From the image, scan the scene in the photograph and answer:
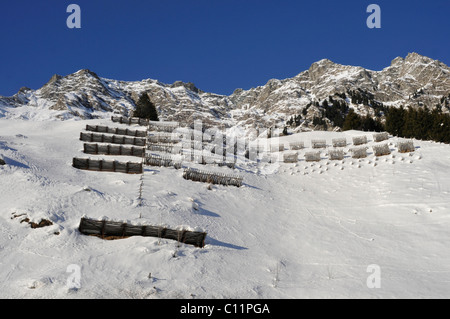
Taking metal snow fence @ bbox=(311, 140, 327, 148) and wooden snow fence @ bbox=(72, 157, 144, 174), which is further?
metal snow fence @ bbox=(311, 140, 327, 148)

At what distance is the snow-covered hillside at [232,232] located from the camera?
11.0 metres

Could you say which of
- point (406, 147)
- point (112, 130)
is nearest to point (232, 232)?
point (406, 147)

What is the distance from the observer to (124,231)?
13977mm

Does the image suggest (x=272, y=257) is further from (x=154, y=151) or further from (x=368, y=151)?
(x=368, y=151)

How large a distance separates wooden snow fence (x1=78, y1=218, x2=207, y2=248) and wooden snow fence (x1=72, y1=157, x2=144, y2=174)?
11444 mm

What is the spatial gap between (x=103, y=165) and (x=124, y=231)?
12.6m

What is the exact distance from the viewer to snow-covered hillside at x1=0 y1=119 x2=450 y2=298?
11031 mm

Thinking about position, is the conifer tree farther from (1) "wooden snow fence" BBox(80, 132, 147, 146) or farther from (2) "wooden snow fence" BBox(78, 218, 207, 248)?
(2) "wooden snow fence" BBox(78, 218, 207, 248)

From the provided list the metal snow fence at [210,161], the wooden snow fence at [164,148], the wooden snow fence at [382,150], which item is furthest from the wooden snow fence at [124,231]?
the wooden snow fence at [382,150]
